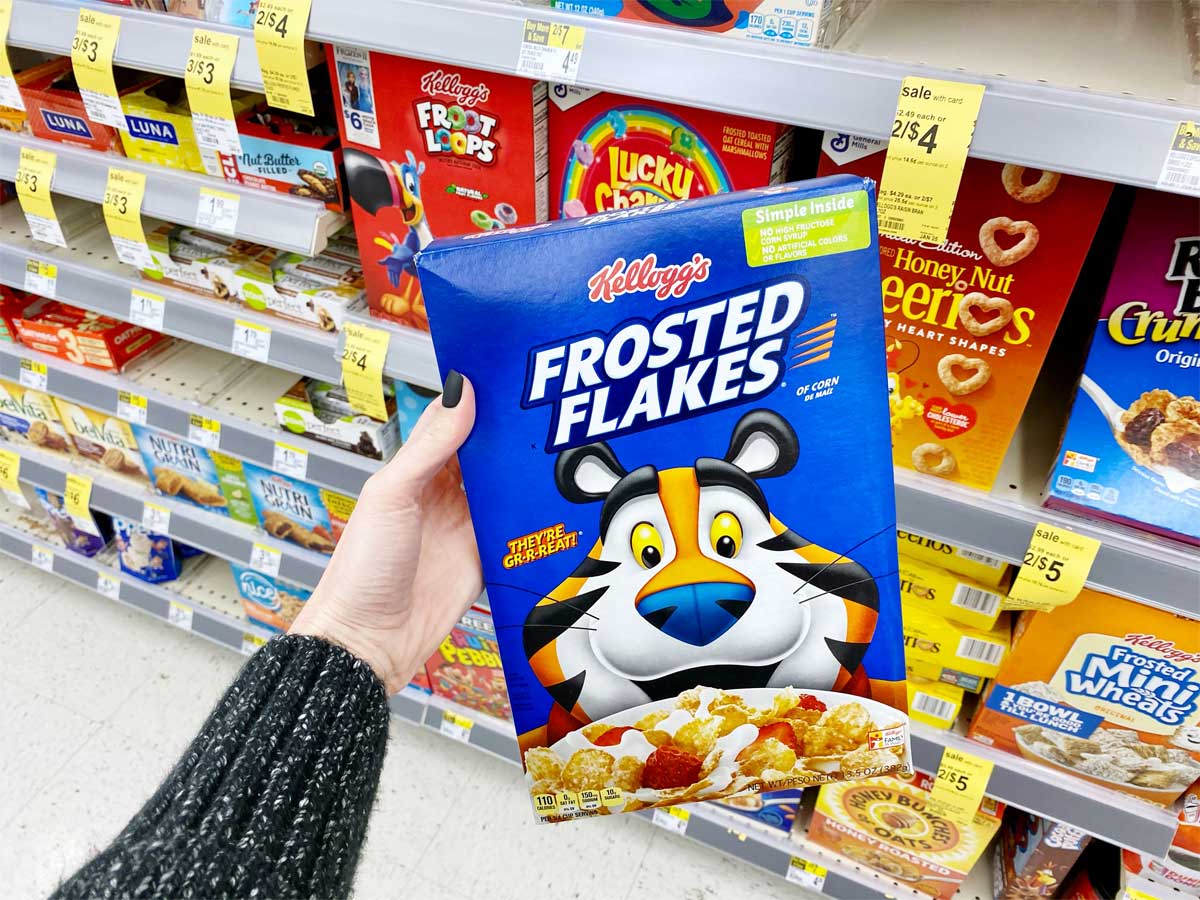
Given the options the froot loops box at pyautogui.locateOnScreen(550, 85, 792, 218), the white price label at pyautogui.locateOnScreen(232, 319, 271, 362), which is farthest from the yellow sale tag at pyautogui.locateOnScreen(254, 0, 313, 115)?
the white price label at pyautogui.locateOnScreen(232, 319, 271, 362)

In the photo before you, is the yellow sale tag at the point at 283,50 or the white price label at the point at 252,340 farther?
the white price label at the point at 252,340

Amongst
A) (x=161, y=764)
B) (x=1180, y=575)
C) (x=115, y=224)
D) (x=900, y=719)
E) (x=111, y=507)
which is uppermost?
(x=115, y=224)

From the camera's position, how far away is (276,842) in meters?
0.72

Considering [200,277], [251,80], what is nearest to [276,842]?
[251,80]

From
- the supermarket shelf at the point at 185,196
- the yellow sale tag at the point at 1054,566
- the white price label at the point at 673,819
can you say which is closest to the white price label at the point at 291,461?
the supermarket shelf at the point at 185,196

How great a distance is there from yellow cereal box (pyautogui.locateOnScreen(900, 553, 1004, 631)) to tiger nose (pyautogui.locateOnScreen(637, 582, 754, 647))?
449 mm

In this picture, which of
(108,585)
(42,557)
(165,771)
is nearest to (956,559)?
(165,771)

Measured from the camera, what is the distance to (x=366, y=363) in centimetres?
135

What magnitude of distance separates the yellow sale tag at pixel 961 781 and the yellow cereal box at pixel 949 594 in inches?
10.3

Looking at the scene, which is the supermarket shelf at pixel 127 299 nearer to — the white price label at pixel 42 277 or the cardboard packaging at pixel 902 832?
the white price label at pixel 42 277

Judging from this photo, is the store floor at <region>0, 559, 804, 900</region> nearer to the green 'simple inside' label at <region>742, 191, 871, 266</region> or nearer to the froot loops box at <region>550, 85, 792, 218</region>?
the froot loops box at <region>550, 85, 792, 218</region>

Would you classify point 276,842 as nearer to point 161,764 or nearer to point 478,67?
point 478,67

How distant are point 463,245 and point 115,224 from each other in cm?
110

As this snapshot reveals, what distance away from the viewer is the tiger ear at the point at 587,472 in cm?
81
